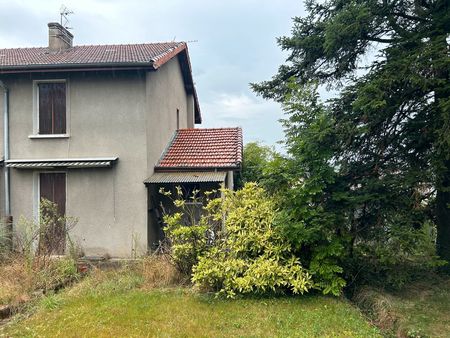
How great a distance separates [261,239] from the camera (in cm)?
970

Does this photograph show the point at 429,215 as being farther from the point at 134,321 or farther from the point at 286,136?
the point at 134,321

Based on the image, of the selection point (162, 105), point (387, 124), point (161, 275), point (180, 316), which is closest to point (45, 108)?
point (162, 105)

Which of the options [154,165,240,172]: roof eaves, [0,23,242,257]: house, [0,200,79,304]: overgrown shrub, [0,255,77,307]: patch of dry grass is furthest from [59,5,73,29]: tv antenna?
[0,255,77,307]: patch of dry grass

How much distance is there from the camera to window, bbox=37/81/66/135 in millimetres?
14109

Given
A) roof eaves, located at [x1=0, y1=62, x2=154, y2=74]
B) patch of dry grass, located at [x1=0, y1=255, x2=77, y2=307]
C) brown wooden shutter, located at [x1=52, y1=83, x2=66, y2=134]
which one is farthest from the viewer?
brown wooden shutter, located at [x1=52, y1=83, x2=66, y2=134]

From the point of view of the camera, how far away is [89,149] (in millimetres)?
13789

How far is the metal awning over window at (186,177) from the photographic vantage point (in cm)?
1352

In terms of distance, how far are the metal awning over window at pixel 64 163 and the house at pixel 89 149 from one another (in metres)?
0.04

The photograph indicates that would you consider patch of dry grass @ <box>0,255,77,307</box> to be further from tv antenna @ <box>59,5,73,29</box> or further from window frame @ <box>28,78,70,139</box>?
tv antenna @ <box>59,5,73,29</box>

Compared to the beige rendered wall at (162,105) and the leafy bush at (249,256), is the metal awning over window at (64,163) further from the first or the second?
the leafy bush at (249,256)

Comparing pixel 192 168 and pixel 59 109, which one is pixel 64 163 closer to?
pixel 59 109

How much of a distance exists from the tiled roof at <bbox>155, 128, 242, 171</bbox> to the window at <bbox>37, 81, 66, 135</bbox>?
4.10 metres

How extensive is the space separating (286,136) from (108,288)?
638 cm

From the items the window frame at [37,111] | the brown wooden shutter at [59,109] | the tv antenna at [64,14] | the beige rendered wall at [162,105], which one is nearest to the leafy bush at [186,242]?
the beige rendered wall at [162,105]
